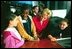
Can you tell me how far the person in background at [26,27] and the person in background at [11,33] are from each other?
2.1 inches

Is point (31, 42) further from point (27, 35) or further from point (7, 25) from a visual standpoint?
point (7, 25)

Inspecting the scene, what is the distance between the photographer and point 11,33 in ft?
7.07

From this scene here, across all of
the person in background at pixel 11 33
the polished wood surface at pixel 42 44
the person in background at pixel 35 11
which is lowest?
the polished wood surface at pixel 42 44

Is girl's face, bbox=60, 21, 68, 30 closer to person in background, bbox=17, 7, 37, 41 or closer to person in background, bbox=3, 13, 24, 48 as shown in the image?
person in background, bbox=17, 7, 37, 41

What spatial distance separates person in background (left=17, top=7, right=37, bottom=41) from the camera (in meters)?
2.16

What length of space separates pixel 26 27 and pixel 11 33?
0.18 meters

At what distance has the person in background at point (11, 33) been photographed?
7.05 feet

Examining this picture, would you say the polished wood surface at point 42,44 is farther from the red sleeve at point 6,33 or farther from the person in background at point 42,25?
the red sleeve at point 6,33

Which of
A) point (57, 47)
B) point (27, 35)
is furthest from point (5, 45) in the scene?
point (57, 47)

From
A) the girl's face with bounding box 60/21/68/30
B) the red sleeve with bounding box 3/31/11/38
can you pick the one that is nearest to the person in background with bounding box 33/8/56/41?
the girl's face with bounding box 60/21/68/30

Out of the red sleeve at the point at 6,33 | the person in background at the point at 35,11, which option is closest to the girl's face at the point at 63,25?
the person in background at the point at 35,11

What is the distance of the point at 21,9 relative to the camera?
7.05 ft

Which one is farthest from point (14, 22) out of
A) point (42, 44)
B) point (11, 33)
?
A: point (42, 44)

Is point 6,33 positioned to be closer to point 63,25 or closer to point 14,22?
point 14,22
